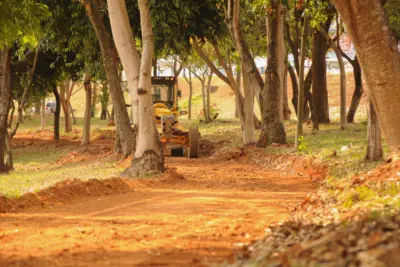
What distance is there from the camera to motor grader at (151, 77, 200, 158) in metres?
26.6

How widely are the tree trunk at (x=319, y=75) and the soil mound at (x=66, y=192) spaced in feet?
60.8

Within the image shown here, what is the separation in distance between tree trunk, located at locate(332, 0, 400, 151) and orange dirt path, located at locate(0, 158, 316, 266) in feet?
6.80

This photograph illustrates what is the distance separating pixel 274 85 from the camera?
81.5ft

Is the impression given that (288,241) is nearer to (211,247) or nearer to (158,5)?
(211,247)

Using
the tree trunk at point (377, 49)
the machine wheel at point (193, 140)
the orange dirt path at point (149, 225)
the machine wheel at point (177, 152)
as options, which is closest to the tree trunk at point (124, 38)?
the orange dirt path at point (149, 225)

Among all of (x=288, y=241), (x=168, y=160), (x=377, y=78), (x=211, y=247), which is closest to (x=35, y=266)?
(x=211, y=247)

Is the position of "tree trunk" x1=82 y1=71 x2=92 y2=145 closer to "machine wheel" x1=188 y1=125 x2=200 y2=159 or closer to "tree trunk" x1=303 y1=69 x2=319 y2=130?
"machine wheel" x1=188 y1=125 x2=200 y2=159

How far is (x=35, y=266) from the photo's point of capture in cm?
709

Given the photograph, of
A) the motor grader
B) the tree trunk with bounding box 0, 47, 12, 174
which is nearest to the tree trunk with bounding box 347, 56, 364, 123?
the motor grader


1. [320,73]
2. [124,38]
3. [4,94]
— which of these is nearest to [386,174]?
[124,38]

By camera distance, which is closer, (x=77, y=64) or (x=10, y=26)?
(x=10, y=26)

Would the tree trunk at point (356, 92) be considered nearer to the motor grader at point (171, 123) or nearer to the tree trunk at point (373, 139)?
the motor grader at point (171, 123)

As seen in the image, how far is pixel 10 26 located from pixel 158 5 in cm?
1236

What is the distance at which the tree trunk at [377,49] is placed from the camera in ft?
37.7
